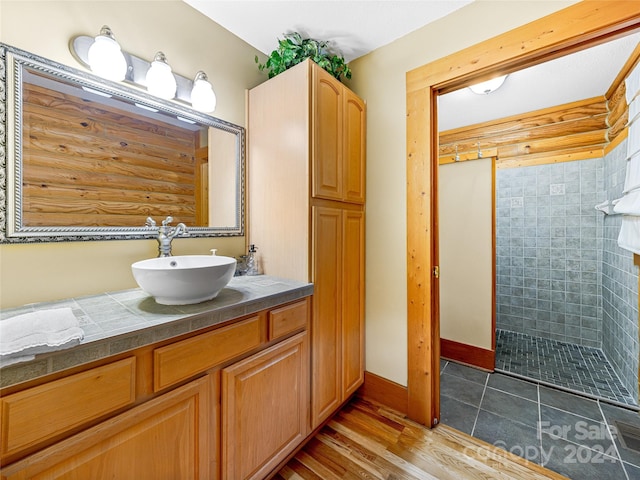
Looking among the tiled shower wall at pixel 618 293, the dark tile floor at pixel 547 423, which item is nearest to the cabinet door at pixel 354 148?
the dark tile floor at pixel 547 423

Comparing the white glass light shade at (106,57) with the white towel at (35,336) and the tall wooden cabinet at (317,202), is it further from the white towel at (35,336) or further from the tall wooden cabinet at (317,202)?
the white towel at (35,336)

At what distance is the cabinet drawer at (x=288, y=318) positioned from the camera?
1242 millimetres

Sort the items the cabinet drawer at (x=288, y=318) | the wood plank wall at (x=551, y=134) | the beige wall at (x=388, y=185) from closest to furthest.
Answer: the cabinet drawer at (x=288, y=318)
the beige wall at (x=388, y=185)
the wood plank wall at (x=551, y=134)

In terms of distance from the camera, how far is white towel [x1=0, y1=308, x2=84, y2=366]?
625 mm

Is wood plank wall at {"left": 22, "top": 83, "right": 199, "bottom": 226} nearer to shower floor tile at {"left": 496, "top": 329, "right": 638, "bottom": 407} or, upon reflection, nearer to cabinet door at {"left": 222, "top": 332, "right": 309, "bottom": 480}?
cabinet door at {"left": 222, "top": 332, "right": 309, "bottom": 480}

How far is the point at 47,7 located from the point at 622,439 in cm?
354

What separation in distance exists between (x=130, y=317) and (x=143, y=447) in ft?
1.33

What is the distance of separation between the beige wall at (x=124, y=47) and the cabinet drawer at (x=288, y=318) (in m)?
0.62

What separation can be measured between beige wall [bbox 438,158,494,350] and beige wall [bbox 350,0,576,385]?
96 cm

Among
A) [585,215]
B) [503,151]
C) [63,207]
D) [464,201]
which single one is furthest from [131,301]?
[585,215]

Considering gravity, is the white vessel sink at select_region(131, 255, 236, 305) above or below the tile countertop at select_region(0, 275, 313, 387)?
above

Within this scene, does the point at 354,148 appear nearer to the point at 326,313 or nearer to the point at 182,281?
the point at 326,313

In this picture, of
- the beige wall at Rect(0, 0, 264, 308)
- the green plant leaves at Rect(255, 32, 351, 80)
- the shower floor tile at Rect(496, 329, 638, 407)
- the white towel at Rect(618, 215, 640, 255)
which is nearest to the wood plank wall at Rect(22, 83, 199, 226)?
the beige wall at Rect(0, 0, 264, 308)

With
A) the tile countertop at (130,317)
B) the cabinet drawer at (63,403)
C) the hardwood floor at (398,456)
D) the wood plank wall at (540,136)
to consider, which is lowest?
the hardwood floor at (398,456)
